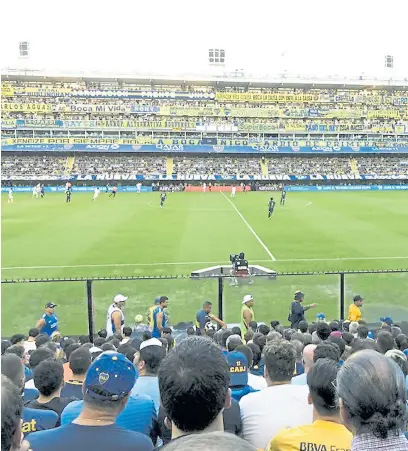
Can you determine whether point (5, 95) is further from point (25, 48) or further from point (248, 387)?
point (248, 387)

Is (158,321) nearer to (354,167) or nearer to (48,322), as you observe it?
(48,322)

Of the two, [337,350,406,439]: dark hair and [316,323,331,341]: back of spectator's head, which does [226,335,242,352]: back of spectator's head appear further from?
[337,350,406,439]: dark hair

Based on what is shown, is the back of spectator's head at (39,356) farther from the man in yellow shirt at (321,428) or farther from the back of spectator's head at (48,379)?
the man in yellow shirt at (321,428)

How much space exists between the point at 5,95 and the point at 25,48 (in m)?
10.8

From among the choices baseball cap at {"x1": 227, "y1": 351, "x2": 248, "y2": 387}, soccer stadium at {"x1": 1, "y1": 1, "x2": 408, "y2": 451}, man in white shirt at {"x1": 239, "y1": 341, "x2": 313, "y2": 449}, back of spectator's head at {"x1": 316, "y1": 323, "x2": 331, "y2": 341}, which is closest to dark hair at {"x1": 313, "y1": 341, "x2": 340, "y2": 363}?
soccer stadium at {"x1": 1, "y1": 1, "x2": 408, "y2": 451}

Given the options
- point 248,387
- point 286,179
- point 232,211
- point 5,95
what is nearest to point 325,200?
point 232,211

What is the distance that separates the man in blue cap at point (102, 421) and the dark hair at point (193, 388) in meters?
0.52

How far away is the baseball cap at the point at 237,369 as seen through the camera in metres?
5.63

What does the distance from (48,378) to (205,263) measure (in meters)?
15.9

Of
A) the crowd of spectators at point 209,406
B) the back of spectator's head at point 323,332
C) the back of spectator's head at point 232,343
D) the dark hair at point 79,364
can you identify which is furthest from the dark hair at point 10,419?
the back of spectator's head at point 323,332

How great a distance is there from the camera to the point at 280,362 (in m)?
4.46

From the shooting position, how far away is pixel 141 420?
380cm

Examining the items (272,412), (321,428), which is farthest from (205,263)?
(321,428)

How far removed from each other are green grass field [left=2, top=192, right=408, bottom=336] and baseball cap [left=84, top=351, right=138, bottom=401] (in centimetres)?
1051
